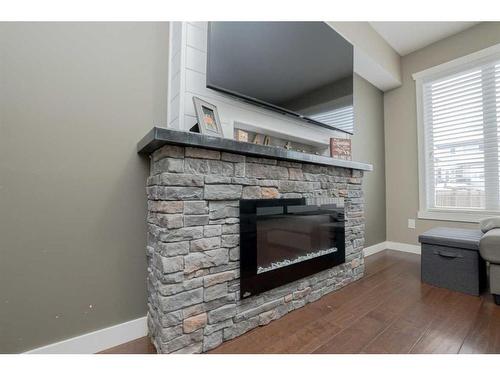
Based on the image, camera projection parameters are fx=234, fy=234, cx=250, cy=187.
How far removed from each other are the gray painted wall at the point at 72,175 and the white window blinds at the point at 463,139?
318 cm

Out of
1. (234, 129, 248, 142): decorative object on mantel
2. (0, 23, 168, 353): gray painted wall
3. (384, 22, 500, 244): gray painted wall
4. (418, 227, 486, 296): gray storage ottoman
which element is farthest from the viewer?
(384, 22, 500, 244): gray painted wall

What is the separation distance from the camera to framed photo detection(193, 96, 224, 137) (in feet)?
4.24

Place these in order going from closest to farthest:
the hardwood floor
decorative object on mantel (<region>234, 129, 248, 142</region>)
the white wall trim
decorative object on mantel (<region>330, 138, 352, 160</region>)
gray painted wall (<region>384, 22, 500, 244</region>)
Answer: the hardwood floor < decorative object on mantel (<region>234, 129, 248, 142</region>) < decorative object on mantel (<region>330, 138, 352, 160</region>) < the white wall trim < gray painted wall (<region>384, 22, 500, 244</region>)

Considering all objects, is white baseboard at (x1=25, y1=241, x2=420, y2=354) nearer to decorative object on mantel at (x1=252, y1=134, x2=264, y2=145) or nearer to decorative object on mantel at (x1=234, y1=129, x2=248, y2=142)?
decorative object on mantel at (x1=234, y1=129, x2=248, y2=142)

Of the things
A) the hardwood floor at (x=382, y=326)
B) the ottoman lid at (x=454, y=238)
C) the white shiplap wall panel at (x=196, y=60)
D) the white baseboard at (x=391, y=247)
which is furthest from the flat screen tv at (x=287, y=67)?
the white baseboard at (x=391, y=247)

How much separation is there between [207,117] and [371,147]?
2531mm

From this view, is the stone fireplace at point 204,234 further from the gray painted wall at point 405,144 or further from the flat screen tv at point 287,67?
the gray painted wall at point 405,144

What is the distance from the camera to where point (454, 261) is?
6.19ft

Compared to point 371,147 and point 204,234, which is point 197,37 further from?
point 371,147

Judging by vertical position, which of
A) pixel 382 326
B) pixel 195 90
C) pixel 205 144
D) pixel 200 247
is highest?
pixel 195 90

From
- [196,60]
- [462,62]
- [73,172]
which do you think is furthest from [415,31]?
[73,172]

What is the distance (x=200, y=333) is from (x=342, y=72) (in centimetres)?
240

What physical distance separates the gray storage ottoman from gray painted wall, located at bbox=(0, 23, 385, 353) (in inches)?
88.9

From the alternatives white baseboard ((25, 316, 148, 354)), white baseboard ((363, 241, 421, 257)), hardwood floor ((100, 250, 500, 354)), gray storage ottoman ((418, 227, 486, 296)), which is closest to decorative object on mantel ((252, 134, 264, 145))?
hardwood floor ((100, 250, 500, 354))
